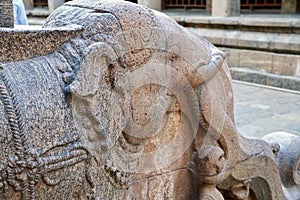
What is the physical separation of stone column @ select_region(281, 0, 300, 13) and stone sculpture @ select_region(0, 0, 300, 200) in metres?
7.18

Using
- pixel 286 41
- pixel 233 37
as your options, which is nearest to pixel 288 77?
pixel 286 41

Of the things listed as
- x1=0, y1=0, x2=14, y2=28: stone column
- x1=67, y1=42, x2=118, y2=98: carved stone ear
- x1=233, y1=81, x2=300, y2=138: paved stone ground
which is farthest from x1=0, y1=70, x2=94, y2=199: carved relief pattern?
x1=233, y1=81, x2=300, y2=138: paved stone ground

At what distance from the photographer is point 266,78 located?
7102 mm

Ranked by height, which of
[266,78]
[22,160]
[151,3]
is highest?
[22,160]

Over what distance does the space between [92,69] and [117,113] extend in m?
0.21

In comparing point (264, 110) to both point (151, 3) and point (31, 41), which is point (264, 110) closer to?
point (31, 41)

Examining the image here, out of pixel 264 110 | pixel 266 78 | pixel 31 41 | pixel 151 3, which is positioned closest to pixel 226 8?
pixel 266 78

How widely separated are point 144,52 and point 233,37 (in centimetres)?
644

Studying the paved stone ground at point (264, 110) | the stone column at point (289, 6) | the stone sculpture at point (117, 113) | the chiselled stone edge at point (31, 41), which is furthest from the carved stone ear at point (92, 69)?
the stone column at point (289, 6)

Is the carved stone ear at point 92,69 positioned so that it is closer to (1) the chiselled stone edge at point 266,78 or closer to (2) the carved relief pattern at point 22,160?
(2) the carved relief pattern at point 22,160

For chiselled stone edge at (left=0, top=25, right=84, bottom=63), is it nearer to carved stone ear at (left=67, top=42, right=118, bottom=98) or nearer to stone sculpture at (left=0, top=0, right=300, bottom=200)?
stone sculpture at (left=0, top=0, right=300, bottom=200)

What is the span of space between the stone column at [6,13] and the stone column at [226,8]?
7.12m

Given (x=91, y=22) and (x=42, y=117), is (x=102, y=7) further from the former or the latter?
(x=42, y=117)

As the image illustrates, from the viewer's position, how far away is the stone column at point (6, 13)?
1598mm
